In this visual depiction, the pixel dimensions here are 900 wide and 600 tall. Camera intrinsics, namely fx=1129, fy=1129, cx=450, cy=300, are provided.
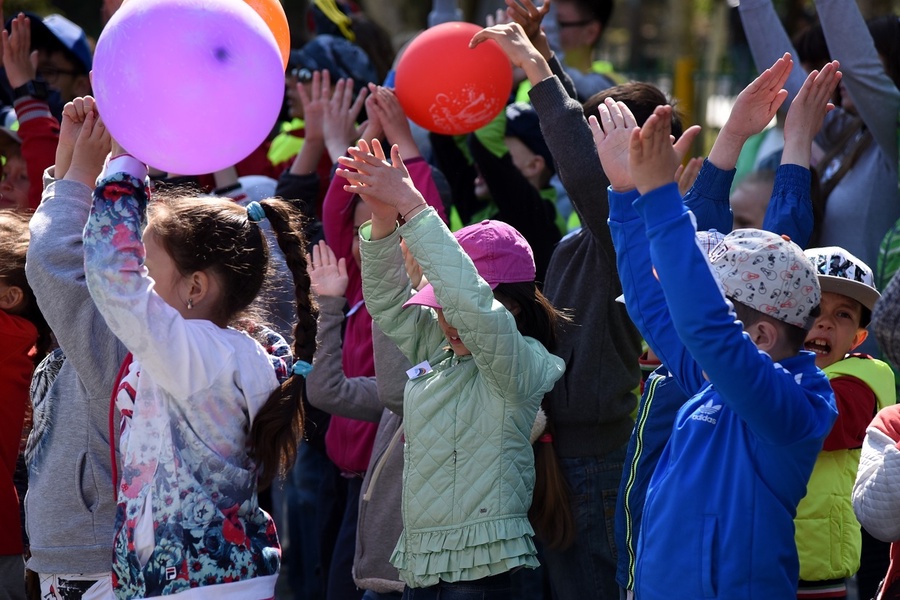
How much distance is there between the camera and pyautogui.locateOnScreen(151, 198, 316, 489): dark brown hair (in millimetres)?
2887

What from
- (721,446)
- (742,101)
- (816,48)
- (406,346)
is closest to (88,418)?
(406,346)

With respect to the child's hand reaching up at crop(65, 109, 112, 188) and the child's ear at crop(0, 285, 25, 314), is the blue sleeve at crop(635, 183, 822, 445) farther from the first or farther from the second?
the child's ear at crop(0, 285, 25, 314)

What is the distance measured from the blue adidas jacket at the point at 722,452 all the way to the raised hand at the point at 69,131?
1620mm

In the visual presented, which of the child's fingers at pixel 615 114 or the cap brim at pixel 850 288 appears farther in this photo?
the cap brim at pixel 850 288

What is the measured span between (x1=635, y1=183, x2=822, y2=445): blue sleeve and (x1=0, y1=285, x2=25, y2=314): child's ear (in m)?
2.27

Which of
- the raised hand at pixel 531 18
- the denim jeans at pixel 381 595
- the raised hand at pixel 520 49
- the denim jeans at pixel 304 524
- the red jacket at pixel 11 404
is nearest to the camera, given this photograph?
the raised hand at pixel 520 49

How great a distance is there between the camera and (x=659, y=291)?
277 cm

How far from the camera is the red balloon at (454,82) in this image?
4133mm

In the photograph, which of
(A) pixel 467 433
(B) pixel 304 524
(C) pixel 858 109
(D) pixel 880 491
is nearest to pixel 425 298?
(A) pixel 467 433

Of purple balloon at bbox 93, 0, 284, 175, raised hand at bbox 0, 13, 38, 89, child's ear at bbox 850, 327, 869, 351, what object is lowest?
child's ear at bbox 850, 327, 869, 351

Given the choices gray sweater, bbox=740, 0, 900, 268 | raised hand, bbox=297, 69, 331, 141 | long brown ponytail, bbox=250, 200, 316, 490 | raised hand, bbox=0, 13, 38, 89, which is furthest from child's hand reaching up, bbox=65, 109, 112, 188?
gray sweater, bbox=740, 0, 900, 268

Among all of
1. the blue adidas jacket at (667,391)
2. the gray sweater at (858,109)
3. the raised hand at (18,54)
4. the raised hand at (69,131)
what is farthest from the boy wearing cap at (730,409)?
the raised hand at (18,54)

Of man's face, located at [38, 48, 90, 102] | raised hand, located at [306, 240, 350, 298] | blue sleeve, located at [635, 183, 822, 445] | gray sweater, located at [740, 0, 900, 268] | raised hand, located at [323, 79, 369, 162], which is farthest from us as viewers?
man's face, located at [38, 48, 90, 102]

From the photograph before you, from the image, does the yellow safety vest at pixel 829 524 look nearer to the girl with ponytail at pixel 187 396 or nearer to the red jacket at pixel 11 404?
the girl with ponytail at pixel 187 396
